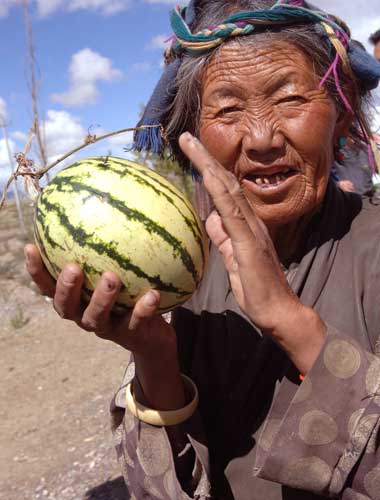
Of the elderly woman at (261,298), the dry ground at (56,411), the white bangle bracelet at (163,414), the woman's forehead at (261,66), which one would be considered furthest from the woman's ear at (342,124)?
the dry ground at (56,411)

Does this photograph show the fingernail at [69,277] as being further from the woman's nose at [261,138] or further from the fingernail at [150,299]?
the woman's nose at [261,138]

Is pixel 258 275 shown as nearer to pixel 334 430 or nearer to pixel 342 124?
pixel 334 430

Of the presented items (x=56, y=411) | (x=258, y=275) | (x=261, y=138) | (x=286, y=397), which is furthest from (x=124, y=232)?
(x=56, y=411)

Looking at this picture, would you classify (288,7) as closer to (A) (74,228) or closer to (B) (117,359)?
(A) (74,228)

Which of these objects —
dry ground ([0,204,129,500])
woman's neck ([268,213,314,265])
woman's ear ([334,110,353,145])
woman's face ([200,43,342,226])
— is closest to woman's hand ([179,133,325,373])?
woman's face ([200,43,342,226])

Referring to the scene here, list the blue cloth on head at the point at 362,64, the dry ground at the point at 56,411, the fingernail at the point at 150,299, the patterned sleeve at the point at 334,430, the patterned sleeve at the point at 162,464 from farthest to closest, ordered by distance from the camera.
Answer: the dry ground at the point at 56,411 < the blue cloth on head at the point at 362,64 < the patterned sleeve at the point at 162,464 < the fingernail at the point at 150,299 < the patterned sleeve at the point at 334,430

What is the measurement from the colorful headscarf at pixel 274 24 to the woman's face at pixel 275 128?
0.31 feet

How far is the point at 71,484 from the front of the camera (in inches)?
188

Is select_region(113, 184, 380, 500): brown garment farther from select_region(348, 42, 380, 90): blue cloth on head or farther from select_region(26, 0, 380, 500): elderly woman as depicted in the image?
select_region(348, 42, 380, 90): blue cloth on head

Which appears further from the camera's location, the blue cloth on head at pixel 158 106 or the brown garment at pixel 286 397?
the blue cloth on head at pixel 158 106

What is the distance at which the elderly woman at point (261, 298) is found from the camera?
1.62 meters

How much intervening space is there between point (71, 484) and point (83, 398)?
1839mm

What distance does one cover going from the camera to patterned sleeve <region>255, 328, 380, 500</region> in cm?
158

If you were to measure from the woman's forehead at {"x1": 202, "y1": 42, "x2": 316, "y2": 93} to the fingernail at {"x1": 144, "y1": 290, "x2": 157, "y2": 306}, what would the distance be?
1012 mm
